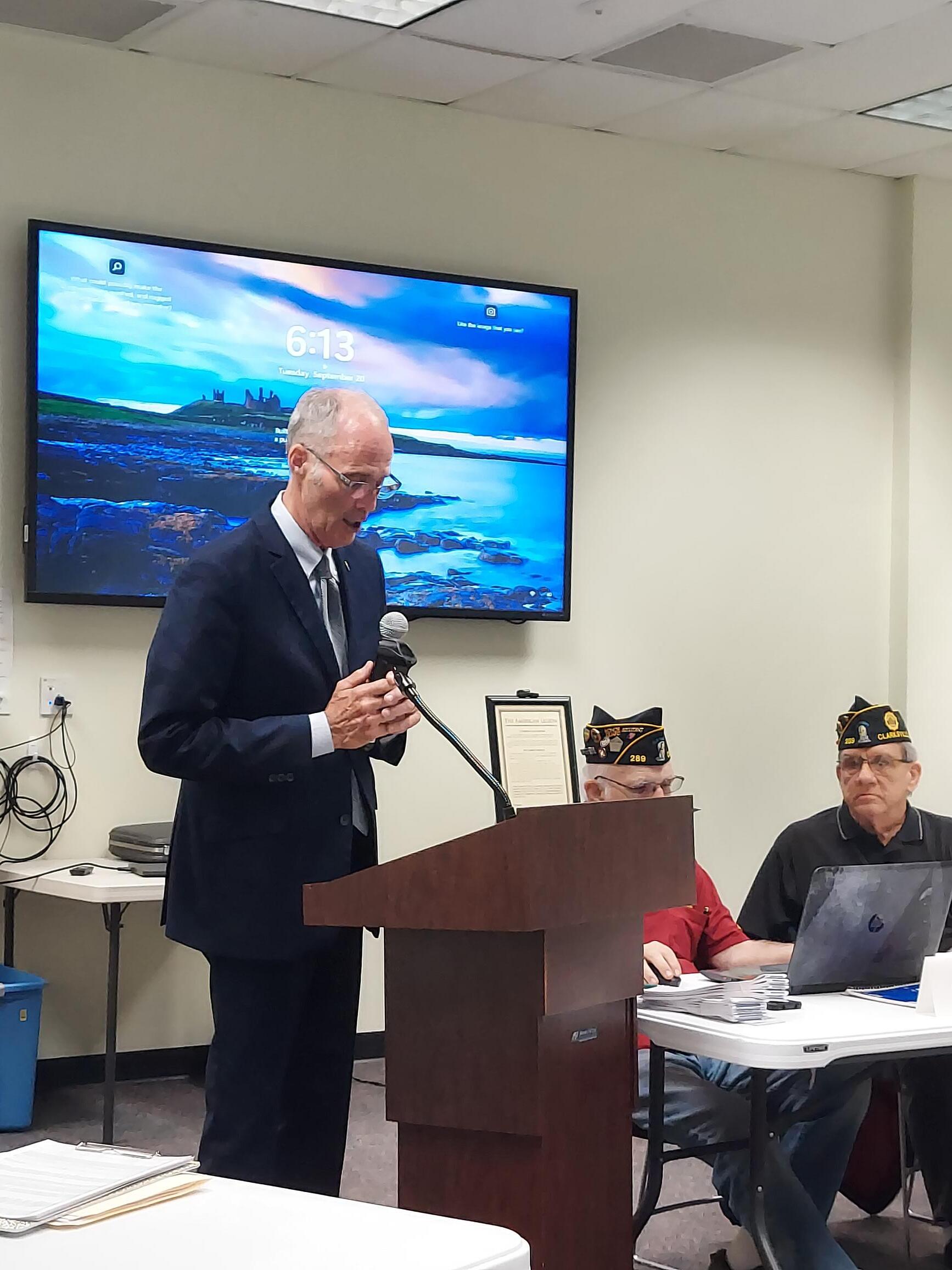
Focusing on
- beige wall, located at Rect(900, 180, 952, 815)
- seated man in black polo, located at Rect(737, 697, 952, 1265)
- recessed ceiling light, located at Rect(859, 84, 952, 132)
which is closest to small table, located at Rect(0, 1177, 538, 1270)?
seated man in black polo, located at Rect(737, 697, 952, 1265)

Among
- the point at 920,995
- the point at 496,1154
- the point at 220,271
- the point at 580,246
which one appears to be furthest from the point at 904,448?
the point at 496,1154

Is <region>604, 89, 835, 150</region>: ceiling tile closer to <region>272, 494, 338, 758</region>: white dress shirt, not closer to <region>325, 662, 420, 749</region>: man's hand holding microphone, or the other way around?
<region>272, 494, 338, 758</region>: white dress shirt

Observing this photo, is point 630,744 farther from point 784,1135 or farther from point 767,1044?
point 767,1044

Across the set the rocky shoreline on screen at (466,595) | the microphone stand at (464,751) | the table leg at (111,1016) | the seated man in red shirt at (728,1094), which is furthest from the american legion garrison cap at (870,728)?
the table leg at (111,1016)

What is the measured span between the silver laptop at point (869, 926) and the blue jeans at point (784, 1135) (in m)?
0.21

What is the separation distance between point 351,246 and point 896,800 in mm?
2525

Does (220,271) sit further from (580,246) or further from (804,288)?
(804,288)

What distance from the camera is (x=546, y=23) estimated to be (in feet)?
15.1

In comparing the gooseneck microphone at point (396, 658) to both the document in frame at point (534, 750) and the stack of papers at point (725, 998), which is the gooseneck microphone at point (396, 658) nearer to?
the stack of papers at point (725, 998)

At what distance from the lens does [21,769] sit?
4668 millimetres

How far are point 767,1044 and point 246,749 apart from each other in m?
0.93

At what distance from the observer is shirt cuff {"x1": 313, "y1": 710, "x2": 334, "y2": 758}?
8.30 feet

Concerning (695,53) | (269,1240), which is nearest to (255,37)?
(695,53)

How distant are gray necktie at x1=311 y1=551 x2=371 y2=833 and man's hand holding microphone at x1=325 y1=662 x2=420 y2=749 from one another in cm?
16
